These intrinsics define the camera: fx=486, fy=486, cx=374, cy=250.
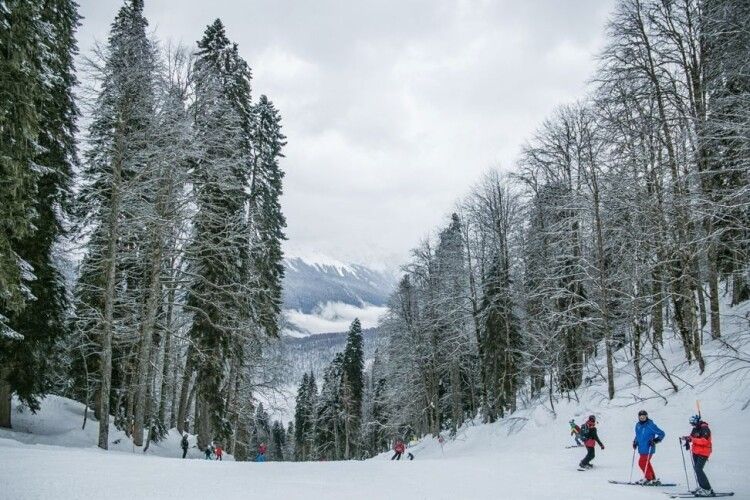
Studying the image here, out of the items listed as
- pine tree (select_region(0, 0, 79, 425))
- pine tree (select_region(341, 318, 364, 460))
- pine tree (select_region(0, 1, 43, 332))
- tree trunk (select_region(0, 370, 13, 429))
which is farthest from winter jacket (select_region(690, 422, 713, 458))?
pine tree (select_region(341, 318, 364, 460))

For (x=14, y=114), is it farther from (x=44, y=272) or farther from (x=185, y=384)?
(x=185, y=384)

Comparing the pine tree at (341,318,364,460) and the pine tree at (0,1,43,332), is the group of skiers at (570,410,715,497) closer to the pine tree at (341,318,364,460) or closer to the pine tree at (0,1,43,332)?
the pine tree at (0,1,43,332)

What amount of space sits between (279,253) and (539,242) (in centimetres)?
1499

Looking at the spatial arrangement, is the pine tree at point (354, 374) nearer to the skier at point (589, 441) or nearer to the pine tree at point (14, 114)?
the skier at point (589, 441)

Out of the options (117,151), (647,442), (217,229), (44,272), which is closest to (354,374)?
(217,229)

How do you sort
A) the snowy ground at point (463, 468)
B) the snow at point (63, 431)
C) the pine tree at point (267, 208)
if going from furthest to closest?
the pine tree at point (267, 208) → the snow at point (63, 431) → the snowy ground at point (463, 468)

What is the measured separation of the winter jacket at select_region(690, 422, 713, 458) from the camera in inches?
381

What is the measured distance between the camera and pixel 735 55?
12484 mm

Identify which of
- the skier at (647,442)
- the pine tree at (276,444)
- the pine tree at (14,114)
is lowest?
the pine tree at (276,444)

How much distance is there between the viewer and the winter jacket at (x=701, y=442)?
9672 mm

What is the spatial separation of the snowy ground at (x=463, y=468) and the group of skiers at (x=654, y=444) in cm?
59

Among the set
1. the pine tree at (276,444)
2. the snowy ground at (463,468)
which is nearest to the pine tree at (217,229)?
the snowy ground at (463,468)

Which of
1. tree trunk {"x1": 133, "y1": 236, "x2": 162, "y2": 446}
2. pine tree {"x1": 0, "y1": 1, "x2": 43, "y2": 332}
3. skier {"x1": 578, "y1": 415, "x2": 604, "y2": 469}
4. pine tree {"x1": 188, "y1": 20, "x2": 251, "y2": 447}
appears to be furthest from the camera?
pine tree {"x1": 188, "y1": 20, "x2": 251, "y2": 447}

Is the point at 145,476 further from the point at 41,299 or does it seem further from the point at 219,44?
the point at 219,44
